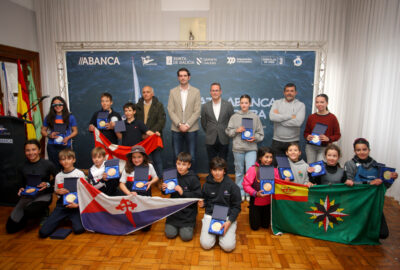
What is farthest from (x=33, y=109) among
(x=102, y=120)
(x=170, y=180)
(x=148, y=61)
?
(x=170, y=180)

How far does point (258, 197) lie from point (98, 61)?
13.4 feet

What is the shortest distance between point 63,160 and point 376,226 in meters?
3.63

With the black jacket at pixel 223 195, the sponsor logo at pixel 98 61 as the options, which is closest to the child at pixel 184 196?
the black jacket at pixel 223 195

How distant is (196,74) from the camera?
507 cm

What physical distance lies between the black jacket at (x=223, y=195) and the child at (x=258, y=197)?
26 centimetres

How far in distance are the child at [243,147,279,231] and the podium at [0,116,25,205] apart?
3133mm

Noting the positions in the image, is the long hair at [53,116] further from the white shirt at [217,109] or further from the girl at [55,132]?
the white shirt at [217,109]

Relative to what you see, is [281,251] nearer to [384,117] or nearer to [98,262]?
[98,262]

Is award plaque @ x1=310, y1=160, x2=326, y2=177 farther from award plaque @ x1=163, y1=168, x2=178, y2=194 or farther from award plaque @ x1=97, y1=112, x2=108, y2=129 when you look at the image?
award plaque @ x1=97, y1=112, x2=108, y2=129

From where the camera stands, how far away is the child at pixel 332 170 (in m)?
2.88

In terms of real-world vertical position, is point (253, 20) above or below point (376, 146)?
above

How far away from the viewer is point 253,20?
18.1 feet

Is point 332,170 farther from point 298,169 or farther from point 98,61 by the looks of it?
point 98,61

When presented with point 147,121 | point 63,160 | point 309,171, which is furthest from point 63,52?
point 309,171
